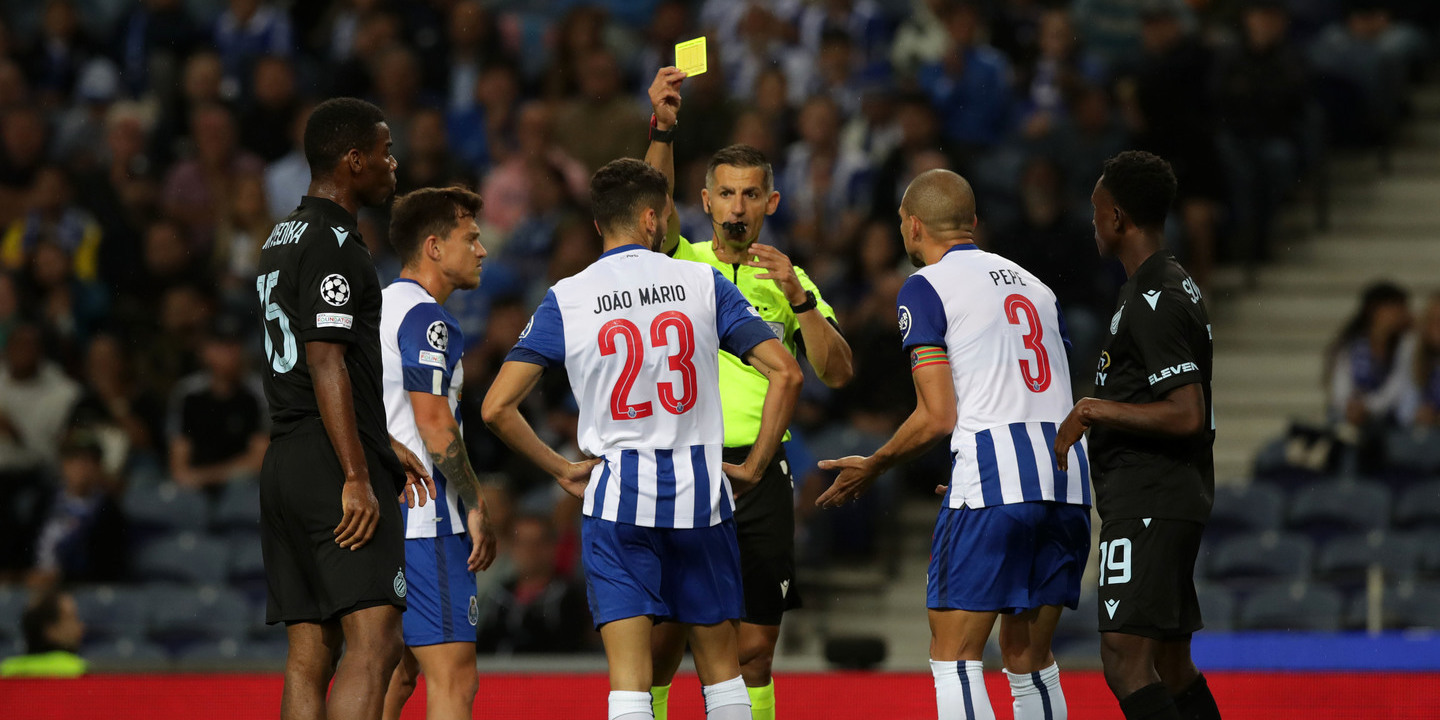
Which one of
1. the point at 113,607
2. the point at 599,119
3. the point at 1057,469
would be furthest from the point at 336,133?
the point at 599,119

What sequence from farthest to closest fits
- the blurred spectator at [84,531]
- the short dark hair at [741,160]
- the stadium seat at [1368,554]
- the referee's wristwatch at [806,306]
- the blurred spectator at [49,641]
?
the blurred spectator at [84,531] → the blurred spectator at [49,641] → the stadium seat at [1368,554] → the short dark hair at [741,160] → the referee's wristwatch at [806,306]

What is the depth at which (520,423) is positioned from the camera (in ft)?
18.6

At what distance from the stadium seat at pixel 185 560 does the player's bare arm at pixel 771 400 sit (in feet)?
22.8

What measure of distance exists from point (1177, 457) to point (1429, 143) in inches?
385

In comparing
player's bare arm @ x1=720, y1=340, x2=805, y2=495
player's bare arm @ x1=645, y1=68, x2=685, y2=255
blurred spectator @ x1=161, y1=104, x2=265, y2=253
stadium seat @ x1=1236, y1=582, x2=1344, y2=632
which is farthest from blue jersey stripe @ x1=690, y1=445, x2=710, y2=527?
blurred spectator @ x1=161, y1=104, x2=265, y2=253

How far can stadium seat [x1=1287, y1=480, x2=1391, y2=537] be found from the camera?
10.2 meters

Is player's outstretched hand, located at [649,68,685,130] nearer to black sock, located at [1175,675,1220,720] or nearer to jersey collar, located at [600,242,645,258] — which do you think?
jersey collar, located at [600,242,645,258]

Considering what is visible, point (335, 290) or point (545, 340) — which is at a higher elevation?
point (335, 290)

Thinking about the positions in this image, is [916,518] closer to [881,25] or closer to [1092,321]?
[1092,321]

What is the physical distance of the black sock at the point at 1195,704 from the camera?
575 centimetres

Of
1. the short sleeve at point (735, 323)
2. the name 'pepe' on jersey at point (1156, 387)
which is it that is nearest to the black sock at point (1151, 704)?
the name 'pepe' on jersey at point (1156, 387)

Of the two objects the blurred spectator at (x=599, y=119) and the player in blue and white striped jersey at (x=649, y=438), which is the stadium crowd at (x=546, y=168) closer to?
the blurred spectator at (x=599, y=119)

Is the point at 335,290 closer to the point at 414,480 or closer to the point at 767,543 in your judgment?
the point at 414,480

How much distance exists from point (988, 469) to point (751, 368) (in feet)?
4.19
